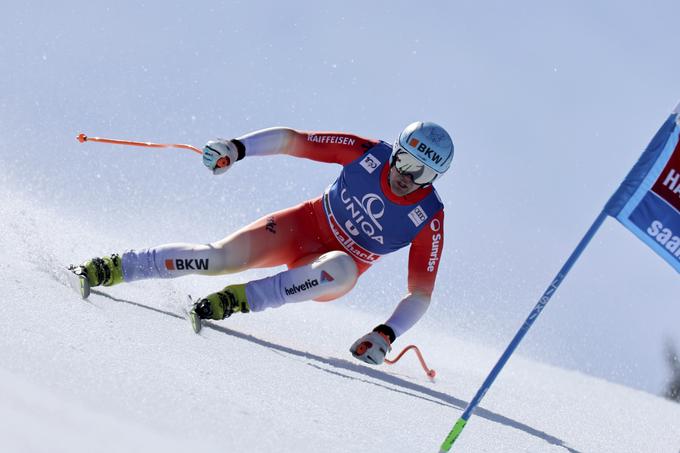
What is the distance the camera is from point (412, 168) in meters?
5.25

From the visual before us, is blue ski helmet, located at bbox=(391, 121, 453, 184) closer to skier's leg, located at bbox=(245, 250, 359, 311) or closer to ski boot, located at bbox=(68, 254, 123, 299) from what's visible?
skier's leg, located at bbox=(245, 250, 359, 311)

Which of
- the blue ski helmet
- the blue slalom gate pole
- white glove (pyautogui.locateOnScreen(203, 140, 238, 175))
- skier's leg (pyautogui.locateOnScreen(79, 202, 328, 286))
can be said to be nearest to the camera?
the blue slalom gate pole

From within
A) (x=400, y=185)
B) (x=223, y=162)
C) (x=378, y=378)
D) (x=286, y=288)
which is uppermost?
(x=400, y=185)

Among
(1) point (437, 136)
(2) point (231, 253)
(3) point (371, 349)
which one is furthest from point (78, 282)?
(1) point (437, 136)

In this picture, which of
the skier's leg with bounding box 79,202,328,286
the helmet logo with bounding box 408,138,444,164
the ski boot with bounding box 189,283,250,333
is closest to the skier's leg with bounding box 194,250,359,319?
the ski boot with bounding box 189,283,250,333

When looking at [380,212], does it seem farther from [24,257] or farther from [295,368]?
[24,257]

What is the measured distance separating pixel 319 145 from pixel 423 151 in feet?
2.55

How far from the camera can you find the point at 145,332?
387 centimetres

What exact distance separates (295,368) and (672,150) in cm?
202

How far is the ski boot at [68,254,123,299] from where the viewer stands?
177 inches

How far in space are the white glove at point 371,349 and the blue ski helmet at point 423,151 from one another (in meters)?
1.08

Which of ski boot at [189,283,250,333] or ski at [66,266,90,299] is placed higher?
ski boot at [189,283,250,333]

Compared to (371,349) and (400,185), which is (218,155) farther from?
(371,349)

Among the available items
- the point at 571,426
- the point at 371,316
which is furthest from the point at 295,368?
the point at 371,316
